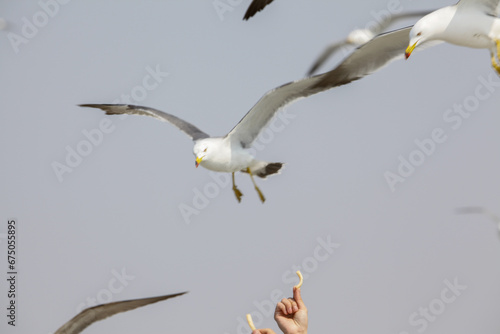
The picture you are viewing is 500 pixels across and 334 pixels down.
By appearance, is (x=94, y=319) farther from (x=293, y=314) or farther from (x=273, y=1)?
(x=273, y=1)

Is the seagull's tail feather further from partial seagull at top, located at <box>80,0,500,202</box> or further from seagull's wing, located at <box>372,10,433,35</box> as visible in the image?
seagull's wing, located at <box>372,10,433,35</box>

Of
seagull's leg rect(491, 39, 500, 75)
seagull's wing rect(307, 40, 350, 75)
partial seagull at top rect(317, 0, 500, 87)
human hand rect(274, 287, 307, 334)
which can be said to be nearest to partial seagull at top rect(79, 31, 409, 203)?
partial seagull at top rect(317, 0, 500, 87)

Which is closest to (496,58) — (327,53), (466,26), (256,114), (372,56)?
(466,26)

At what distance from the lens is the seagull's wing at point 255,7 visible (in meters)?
4.27

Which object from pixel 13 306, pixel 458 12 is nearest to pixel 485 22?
pixel 458 12

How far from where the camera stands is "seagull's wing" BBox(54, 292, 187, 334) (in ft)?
10.1

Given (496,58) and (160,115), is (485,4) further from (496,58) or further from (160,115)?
(160,115)

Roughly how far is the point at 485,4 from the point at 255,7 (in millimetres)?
1446

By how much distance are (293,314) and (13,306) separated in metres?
3.83

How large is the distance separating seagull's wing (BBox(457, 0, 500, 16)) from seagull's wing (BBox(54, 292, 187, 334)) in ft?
6.30

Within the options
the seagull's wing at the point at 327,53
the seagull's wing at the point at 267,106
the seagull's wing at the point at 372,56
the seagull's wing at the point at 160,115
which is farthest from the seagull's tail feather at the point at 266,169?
the seagull's wing at the point at 372,56

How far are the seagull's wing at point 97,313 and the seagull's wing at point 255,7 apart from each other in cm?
195

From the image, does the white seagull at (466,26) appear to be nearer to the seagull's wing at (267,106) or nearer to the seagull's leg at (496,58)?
the seagull's leg at (496,58)

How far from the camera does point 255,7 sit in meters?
4.27
